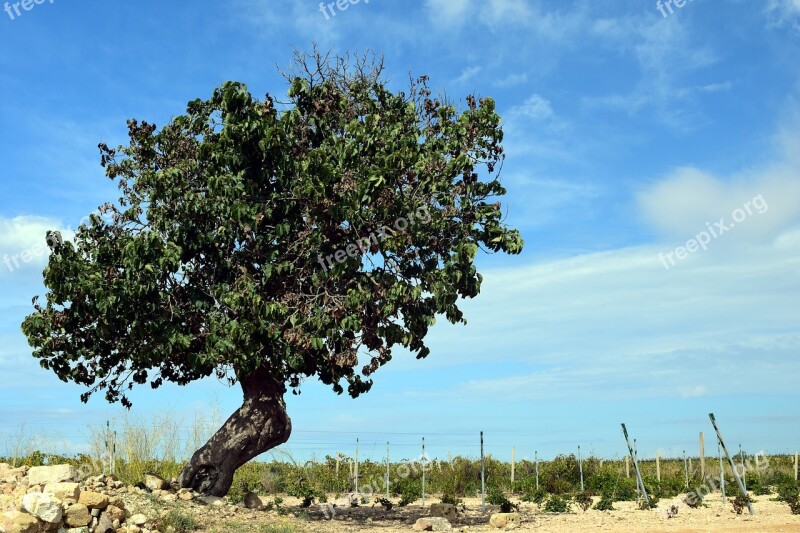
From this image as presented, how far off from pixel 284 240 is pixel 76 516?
774cm

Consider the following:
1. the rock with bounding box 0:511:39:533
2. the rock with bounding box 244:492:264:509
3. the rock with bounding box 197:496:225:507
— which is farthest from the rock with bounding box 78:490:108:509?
the rock with bounding box 244:492:264:509

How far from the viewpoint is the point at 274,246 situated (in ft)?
63.4

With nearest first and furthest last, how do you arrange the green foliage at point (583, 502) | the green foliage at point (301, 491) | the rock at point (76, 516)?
the rock at point (76, 516) → the green foliage at point (583, 502) → the green foliage at point (301, 491)

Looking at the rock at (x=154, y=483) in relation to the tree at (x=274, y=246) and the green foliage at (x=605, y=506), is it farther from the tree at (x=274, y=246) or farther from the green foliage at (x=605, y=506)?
the green foliage at (x=605, y=506)

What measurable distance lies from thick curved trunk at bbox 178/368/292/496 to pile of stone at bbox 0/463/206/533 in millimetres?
3554

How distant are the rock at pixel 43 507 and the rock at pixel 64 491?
1.08 ft

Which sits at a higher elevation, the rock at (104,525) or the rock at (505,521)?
the rock at (104,525)

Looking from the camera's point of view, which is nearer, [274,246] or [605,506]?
[274,246]

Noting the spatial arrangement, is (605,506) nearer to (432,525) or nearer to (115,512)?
(432,525)

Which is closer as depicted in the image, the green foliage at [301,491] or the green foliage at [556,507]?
the green foliage at [556,507]

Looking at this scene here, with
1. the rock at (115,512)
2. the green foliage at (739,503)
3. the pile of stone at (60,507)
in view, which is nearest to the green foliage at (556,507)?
the green foliage at (739,503)

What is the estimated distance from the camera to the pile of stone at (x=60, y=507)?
45.2ft

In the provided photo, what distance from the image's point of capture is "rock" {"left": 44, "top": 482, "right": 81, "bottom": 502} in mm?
14367

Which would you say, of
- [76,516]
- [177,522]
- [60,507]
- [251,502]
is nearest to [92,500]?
[76,516]
